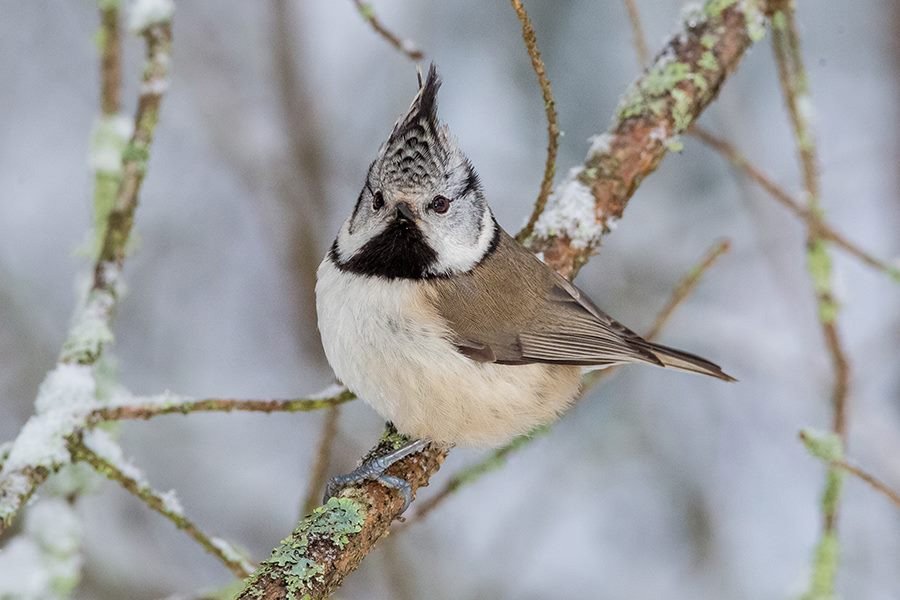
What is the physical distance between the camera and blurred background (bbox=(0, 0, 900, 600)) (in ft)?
17.0

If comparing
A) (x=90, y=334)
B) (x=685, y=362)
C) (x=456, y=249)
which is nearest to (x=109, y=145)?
(x=90, y=334)

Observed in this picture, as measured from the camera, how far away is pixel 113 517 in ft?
15.7

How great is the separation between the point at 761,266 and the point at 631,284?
1.54 m

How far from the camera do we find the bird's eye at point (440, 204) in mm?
2830

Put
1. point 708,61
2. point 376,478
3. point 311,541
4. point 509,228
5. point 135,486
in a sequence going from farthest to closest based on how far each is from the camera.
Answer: point 509,228, point 708,61, point 376,478, point 135,486, point 311,541

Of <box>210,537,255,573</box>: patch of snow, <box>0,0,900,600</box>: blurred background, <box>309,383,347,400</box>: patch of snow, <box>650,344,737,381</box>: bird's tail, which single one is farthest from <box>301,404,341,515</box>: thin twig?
<box>0,0,900,600</box>: blurred background

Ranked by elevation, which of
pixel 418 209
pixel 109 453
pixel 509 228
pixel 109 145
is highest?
pixel 509 228

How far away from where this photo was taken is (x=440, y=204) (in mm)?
2846

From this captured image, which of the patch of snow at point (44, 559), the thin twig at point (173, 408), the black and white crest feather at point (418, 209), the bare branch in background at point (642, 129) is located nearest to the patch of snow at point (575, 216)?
the bare branch in background at point (642, 129)

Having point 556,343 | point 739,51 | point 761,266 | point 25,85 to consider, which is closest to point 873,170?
point 761,266

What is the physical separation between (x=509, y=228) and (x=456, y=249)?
2.59m

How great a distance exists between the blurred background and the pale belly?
6.34 feet

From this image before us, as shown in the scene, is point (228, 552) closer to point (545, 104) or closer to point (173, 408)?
point (173, 408)

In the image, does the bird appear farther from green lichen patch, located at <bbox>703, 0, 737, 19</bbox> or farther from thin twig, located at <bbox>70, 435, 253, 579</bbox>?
green lichen patch, located at <bbox>703, 0, 737, 19</bbox>
